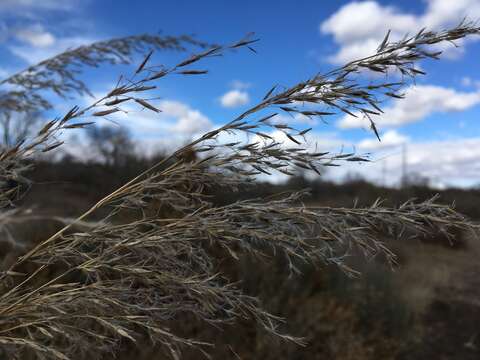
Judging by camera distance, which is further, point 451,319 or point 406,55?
point 451,319

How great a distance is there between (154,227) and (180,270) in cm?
13

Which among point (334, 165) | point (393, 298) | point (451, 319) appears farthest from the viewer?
point (451, 319)

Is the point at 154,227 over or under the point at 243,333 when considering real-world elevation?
over

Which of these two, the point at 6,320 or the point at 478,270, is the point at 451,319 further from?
the point at 6,320

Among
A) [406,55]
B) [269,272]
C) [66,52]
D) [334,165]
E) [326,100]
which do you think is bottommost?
[269,272]

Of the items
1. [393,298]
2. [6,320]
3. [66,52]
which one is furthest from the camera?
[393,298]

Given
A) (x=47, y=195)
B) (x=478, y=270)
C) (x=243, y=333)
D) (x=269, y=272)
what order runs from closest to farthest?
(x=478, y=270) → (x=243, y=333) → (x=269, y=272) → (x=47, y=195)

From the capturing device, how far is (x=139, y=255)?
53.7 inches

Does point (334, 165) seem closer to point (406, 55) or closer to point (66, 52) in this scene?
point (406, 55)

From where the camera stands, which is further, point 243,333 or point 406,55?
point 243,333

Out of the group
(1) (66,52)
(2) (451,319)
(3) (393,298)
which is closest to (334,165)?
(1) (66,52)

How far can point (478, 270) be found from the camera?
2662 millimetres

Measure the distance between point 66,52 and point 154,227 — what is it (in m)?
1.83

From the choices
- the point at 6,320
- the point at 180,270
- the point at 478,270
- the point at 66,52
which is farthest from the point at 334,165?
the point at 66,52
